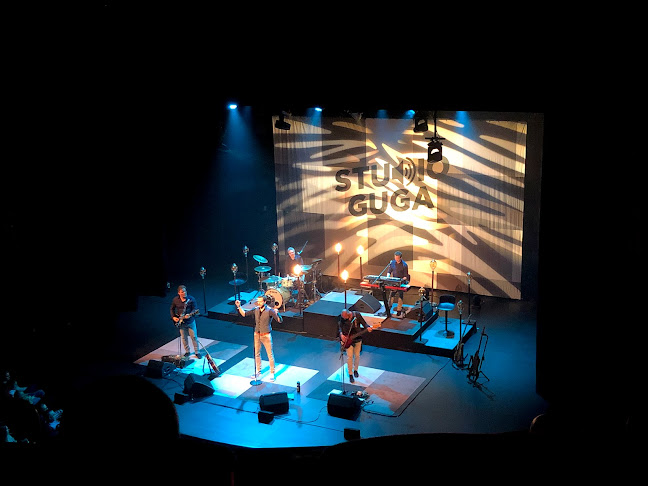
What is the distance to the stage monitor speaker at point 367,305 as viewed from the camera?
13.3m

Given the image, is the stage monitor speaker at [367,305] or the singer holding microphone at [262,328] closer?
the singer holding microphone at [262,328]

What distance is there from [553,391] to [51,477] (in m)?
9.41

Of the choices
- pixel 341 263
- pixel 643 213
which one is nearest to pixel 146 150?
pixel 341 263

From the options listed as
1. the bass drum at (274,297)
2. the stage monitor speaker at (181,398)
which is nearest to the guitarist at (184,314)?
the bass drum at (274,297)

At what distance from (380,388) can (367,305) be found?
2.58 meters

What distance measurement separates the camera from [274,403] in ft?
33.1

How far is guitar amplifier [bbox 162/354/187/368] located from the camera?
1195 cm

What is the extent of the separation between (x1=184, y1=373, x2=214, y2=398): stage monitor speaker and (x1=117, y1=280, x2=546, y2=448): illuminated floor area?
8 centimetres

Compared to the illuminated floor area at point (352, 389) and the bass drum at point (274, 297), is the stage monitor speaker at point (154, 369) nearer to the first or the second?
the illuminated floor area at point (352, 389)

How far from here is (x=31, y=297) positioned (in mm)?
12164

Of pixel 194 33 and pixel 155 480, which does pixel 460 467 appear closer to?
pixel 155 480

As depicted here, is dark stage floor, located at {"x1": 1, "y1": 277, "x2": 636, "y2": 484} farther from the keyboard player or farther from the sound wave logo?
the sound wave logo

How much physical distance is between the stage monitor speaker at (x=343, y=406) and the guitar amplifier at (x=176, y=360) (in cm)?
316

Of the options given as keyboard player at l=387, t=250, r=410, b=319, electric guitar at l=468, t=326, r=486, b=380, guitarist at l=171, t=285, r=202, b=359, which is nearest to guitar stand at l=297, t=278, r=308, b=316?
keyboard player at l=387, t=250, r=410, b=319
